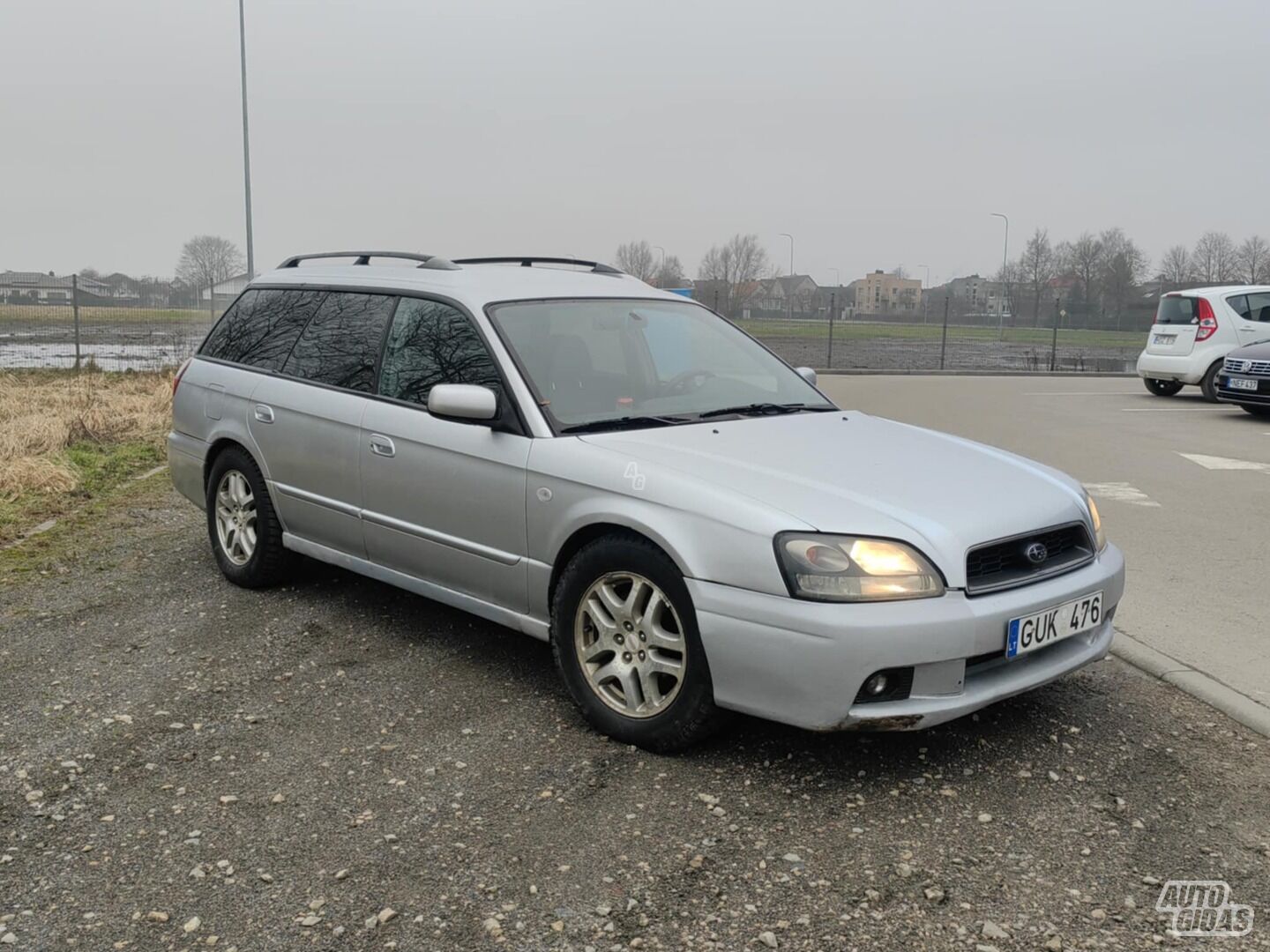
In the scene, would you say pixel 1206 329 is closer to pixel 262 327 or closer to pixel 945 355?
pixel 262 327

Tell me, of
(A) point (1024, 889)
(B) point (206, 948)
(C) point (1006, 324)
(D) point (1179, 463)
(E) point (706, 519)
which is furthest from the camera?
(C) point (1006, 324)

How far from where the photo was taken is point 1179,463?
10266 mm

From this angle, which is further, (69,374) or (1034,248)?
(1034,248)

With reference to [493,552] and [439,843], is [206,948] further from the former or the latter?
[493,552]

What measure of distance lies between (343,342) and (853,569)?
2.93 m

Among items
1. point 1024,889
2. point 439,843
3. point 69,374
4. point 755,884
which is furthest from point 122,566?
point 69,374

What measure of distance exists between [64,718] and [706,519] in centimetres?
251

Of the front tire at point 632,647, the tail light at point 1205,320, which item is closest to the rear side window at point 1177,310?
the tail light at point 1205,320

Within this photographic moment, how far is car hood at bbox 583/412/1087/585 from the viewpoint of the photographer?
3500 millimetres

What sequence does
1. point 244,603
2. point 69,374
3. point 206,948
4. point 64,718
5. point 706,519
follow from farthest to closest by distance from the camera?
point 69,374, point 244,603, point 64,718, point 706,519, point 206,948

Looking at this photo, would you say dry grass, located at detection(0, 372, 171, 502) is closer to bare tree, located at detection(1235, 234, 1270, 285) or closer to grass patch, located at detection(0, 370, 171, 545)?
grass patch, located at detection(0, 370, 171, 545)

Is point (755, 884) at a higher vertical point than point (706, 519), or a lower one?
lower

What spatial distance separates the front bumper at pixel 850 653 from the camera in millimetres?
3334

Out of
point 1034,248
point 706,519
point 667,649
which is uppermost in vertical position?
point 1034,248
